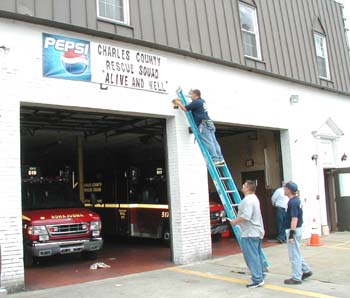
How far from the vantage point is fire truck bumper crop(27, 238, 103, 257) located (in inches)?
422

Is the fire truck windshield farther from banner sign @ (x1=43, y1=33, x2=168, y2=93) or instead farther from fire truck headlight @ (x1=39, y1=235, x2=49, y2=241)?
banner sign @ (x1=43, y1=33, x2=168, y2=93)

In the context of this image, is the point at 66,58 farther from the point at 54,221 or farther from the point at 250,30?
the point at 250,30

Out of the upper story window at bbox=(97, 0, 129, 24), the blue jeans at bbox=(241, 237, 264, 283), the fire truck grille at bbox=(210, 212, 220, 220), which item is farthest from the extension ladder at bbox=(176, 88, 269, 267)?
the fire truck grille at bbox=(210, 212, 220, 220)

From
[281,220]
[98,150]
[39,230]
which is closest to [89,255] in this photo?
[39,230]

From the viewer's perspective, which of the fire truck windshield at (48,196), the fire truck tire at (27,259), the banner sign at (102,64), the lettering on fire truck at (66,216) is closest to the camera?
the banner sign at (102,64)

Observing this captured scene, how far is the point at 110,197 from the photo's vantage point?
17125 mm

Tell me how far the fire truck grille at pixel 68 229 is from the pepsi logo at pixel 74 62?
3.84 metres

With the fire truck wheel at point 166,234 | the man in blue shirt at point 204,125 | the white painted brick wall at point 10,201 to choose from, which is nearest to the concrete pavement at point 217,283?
the white painted brick wall at point 10,201

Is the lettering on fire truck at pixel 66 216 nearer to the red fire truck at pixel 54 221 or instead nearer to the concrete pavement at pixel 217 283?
the red fire truck at pixel 54 221

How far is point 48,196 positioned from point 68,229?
1.65 metres

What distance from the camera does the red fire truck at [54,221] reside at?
10.8 m

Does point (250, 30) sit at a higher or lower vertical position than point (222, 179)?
higher

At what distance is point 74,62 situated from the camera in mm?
9398

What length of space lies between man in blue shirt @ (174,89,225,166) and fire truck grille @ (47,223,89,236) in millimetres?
3751
